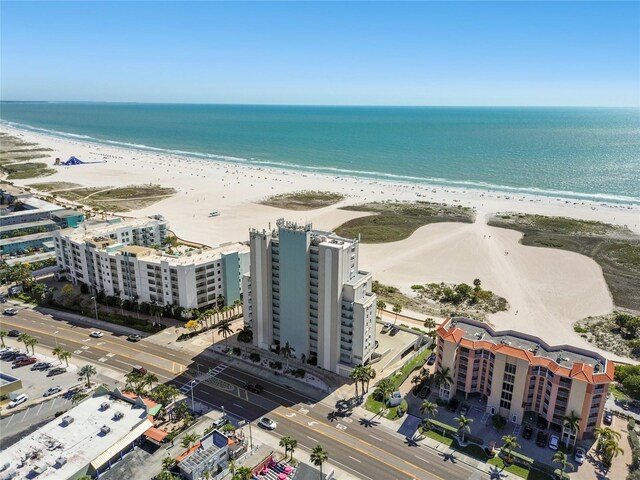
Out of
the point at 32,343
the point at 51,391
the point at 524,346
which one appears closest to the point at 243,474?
the point at 51,391

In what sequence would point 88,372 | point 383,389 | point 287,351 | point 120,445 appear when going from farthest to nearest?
point 287,351, point 88,372, point 383,389, point 120,445

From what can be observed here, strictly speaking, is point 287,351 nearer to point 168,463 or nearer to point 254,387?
point 254,387

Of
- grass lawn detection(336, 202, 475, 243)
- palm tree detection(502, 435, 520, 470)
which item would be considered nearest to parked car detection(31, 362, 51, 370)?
palm tree detection(502, 435, 520, 470)

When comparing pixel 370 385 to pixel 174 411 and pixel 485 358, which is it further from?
pixel 174 411

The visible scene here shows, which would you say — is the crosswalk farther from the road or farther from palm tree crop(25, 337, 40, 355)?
palm tree crop(25, 337, 40, 355)

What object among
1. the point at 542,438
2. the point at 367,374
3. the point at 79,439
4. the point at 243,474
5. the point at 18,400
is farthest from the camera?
the point at 367,374

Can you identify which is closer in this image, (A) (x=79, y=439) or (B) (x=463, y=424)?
(A) (x=79, y=439)

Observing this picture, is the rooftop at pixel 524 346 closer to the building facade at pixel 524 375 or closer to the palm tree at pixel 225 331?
the building facade at pixel 524 375
